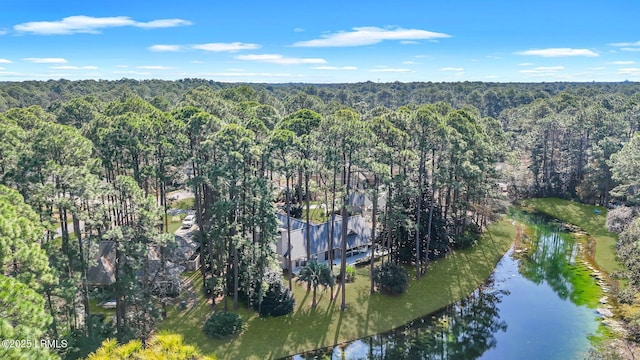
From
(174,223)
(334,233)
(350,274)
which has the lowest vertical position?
(350,274)

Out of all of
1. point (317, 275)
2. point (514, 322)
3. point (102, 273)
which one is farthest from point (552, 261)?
point (102, 273)

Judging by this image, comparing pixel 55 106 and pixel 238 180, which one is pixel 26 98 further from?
pixel 238 180

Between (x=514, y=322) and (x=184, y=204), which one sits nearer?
(x=514, y=322)

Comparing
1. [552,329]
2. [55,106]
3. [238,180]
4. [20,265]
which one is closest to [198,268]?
[238,180]

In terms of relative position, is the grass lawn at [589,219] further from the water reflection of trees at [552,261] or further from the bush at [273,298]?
the bush at [273,298]

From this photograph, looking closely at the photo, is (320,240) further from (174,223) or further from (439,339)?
(174,223)

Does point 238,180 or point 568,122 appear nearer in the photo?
point 238,180
